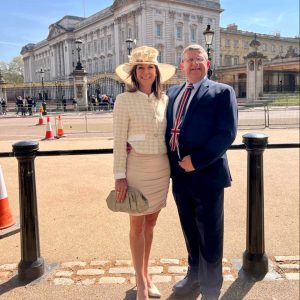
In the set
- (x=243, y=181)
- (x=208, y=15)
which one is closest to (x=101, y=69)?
(x=208, y=15)

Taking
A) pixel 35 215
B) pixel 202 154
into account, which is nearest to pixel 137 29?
pixel 35 215

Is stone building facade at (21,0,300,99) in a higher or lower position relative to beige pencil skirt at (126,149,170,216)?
higher

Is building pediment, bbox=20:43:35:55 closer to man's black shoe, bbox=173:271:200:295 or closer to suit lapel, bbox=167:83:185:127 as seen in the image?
suit lapel, bbox=167:83:185:127

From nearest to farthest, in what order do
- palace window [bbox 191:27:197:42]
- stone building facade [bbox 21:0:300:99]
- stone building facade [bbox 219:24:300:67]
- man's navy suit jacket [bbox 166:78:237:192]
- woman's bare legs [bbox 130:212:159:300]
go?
man's navy suit jacket [bbox 166:78:237:192] → woman's bare legs [bbox 130:212:159:300] → stone building facade [bbox 21:0:300:99] → palace window [bbox 191:27:197:42] → stone building facade [bbox 219:24:300:67]

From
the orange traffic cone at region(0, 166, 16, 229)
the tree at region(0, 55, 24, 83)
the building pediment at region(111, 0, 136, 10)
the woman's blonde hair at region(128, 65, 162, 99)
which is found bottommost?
the orange traffic cone at region(0, 166, 16, 229)

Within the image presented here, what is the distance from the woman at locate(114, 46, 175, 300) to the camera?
2787mm

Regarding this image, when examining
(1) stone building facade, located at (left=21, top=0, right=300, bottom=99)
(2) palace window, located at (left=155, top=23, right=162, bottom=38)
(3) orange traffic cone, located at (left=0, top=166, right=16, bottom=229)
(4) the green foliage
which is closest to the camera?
(3) orange traffic cone, located at (left=0, top=166, right=16, bottom=229)

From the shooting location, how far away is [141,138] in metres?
2.79

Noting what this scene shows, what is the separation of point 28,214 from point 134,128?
131 centimetres

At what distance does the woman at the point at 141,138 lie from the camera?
2.79m

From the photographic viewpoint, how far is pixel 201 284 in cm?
297

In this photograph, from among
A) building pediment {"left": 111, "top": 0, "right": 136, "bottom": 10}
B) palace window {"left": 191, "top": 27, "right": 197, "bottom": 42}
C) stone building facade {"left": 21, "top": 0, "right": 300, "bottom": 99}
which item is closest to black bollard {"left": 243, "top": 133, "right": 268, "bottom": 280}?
stone building facade {"left": 21, "top": 0, "right": 300, "bottom": 99}

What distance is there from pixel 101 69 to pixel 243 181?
250 ft

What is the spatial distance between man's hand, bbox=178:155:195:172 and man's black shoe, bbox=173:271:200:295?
0.97m
